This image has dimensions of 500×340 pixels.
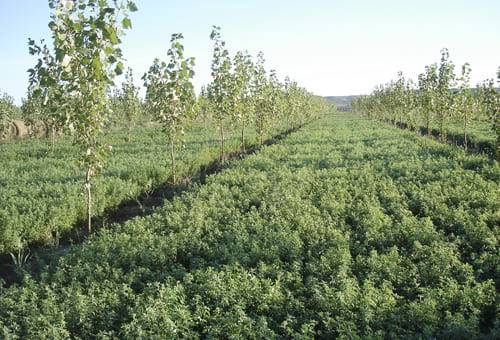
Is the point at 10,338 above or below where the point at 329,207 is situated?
below

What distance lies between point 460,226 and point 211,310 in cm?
552

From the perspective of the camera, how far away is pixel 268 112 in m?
23.1

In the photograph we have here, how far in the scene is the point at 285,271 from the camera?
6.24 metres

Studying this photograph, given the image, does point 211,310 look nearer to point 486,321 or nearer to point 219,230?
point 219,230

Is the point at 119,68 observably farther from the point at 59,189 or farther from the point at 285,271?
the point at 59,189

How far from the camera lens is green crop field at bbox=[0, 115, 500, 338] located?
4.99m

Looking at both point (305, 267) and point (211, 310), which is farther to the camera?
point (305, 267)

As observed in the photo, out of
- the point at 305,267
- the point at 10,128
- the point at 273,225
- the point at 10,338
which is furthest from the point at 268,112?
the point at 10,128

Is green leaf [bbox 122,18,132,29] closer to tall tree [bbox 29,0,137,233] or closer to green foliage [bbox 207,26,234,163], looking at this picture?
tall tree [bbox 29,0,137,233]

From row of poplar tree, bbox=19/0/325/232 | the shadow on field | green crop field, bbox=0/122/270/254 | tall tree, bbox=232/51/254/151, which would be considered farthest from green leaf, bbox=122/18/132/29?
tall tree, bbox=232/51/254/151

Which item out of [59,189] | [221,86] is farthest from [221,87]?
[59,189]

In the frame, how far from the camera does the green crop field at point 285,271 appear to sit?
499 centimetres

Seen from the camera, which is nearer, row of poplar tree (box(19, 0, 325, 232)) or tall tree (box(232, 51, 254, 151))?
row of poplar tree (box(19, 0, 325, 232))

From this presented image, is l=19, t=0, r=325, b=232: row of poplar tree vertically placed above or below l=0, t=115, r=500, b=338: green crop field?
above
